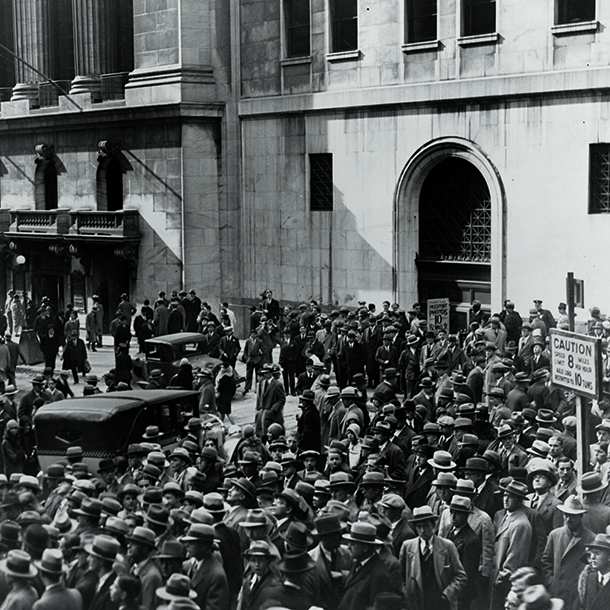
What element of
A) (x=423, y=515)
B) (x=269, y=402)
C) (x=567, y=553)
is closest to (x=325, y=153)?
(x=269, y=402)

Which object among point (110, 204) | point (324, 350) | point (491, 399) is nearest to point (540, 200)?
point (324, 350)

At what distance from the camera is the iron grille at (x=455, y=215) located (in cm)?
2838

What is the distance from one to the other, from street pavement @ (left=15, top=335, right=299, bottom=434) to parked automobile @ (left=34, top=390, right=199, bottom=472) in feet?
18.5

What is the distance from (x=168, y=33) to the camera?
34875mm

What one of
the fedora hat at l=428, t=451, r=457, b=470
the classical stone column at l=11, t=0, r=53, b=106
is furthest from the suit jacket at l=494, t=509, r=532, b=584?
the classical stone column at l=11, t=0, r=53, b=106

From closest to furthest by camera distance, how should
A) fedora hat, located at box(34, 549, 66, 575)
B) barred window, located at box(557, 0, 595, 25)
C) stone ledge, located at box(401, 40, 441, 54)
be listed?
fedora hat, located at box(34, 549, 66, 575)
barred window, located at box(557, 0, 595, 25)
stone ledge, located at box(401, 40, 441, 54)

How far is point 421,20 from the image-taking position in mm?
29250

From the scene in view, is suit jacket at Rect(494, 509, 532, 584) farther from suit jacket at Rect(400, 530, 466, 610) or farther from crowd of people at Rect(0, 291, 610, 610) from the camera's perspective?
suit jacket at Rect(400, 530, 466, 610)

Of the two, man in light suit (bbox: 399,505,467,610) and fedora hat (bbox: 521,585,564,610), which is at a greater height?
fedora hat (bbox: 521,585,564,610)

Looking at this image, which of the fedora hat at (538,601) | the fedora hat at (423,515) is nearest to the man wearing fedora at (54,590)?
the fedora hat at (423,515)

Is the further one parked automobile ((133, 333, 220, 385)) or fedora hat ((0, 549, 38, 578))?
parked automobile ((133, 333, 220, 385))

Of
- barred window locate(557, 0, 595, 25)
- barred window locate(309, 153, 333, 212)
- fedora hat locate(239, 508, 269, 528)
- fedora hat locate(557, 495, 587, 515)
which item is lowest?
fedora hat locate(239, 508, 269, 528)

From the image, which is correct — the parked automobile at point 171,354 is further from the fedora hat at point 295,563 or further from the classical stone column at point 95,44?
the classical stone column at point 95,44

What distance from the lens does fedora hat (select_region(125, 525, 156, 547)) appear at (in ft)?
31.0
